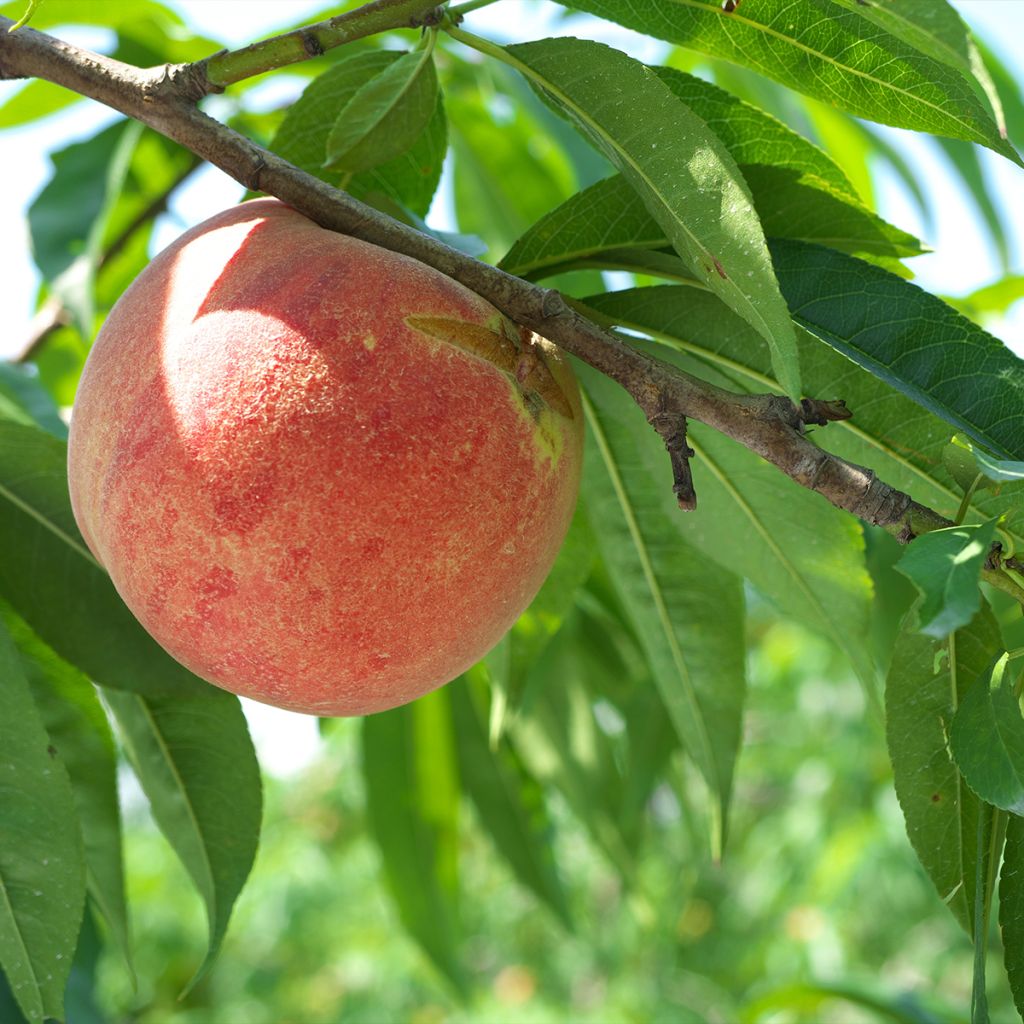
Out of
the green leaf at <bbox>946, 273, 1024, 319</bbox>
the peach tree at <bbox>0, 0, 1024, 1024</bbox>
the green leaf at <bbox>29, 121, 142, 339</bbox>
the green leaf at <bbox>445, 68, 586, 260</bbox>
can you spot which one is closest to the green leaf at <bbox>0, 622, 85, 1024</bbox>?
the peach tree at <bbox>0, 0, 1024, 1024</bbox>

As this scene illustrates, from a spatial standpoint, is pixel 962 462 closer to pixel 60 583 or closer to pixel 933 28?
pixel 933 28

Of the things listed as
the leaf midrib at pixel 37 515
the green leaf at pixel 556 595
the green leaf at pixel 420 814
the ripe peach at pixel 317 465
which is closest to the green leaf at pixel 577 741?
the green leaf at pixel 420 814

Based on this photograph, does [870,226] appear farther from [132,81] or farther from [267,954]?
[267,954]

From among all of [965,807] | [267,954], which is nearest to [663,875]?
[267,954]

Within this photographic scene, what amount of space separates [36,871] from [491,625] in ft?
1.10

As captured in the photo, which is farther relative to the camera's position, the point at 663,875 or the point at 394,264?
the point at 663,875

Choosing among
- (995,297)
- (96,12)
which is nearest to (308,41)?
(96,12)

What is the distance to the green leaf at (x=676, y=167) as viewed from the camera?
58 centimetres

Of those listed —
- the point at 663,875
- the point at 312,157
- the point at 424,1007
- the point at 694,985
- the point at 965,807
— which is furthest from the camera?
the point at 424,1007

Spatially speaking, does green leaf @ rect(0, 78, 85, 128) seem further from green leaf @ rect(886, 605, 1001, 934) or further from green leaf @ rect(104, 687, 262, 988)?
green leaf @ rect(886, 605, 1001, 934)

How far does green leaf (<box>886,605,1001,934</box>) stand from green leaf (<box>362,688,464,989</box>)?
1097 millimetres

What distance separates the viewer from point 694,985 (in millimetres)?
3619

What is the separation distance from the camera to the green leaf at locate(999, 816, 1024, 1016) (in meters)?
0.66

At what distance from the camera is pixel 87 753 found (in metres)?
0.89
